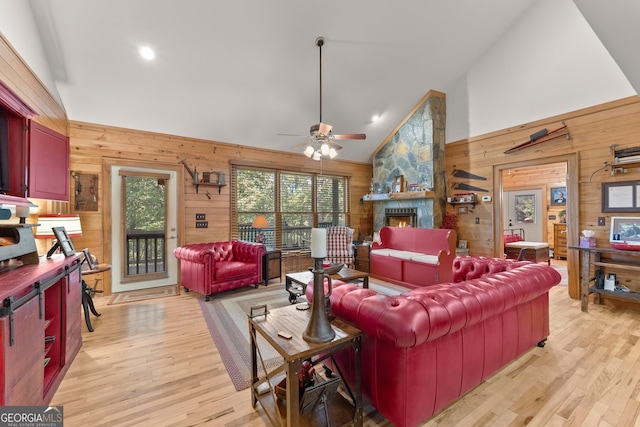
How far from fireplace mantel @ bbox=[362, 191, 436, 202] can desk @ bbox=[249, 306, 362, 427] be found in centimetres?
458

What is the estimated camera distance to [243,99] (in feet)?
15.5

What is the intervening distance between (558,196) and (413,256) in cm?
566

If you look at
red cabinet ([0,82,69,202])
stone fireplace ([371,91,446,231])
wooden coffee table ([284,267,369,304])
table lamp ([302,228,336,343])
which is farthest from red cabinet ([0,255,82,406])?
stone fireplace ([371,91,446,231])

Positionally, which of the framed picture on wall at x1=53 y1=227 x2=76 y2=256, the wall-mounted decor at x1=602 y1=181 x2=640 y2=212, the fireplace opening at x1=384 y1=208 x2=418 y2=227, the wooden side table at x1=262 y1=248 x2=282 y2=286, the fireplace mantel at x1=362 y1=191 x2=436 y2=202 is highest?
the fireplace mantel at x1=362 y1=191 x2=436 y2=202

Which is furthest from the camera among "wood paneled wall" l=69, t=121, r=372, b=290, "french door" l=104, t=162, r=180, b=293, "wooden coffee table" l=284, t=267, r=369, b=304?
"french door" l=104, t=162, r=180, b=293

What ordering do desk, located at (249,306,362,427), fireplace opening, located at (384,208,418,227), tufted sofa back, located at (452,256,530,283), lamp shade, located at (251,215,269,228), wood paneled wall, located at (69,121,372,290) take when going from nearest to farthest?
desk, located at (249,306,362,427) < tufted sofa back, located at (452,256,530,283) < wood paneled wall, located at (69,121,372,290) < lamp shade, located at (251,215,269,228) < fireplace opening, located at (384,208,418,227)

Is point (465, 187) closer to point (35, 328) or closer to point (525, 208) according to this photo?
point (525, 208)

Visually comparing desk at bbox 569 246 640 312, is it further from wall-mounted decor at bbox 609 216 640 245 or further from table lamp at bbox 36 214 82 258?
table lamp at bbox 36 214 82 258

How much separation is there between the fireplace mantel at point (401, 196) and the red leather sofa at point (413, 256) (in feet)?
2.55

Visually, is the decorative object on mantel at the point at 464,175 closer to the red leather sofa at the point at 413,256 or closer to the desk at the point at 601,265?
the red leather sofa at the point at 413,256

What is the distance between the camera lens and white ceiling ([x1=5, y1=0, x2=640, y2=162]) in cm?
327


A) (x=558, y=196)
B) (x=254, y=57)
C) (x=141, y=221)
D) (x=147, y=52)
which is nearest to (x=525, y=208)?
(x=558, y=196)

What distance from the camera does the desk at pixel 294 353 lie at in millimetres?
1353

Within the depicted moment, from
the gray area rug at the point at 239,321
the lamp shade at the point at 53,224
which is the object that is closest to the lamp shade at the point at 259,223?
the gray area rug at the point at 239,321
